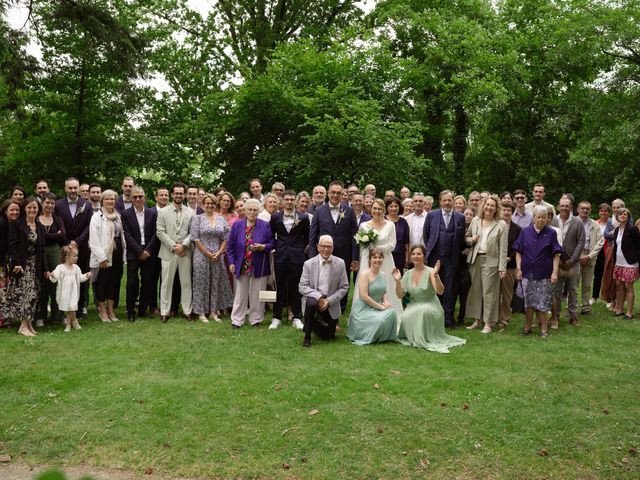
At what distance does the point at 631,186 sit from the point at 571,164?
284 centimetres

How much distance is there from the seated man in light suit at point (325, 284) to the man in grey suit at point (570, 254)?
3.63m

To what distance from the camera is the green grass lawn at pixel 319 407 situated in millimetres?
4648

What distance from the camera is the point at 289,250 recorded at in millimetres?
9273

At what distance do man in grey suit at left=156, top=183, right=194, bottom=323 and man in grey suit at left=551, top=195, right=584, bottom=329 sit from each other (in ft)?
19.4

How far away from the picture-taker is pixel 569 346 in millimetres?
8062

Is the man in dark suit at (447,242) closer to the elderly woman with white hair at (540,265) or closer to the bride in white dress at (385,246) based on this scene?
the bride in white dress at (385,246)

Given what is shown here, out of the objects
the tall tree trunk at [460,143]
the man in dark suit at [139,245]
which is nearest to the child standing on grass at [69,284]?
the man in dark suit at [139,245]

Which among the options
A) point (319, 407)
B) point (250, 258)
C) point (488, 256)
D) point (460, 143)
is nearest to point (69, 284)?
point (250, 258)

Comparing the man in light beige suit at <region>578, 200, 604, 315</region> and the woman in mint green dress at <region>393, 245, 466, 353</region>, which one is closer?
the woman in mint green dress at <region>393, 245, 466, 353</region>

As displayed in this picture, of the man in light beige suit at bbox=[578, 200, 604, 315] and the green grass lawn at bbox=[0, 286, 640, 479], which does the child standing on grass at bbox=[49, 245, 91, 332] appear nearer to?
the green grass lawn at bbox=[0, 286, 640, 479]

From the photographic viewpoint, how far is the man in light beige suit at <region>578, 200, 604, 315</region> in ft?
33.5

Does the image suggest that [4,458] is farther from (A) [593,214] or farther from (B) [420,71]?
(A) [593,214]

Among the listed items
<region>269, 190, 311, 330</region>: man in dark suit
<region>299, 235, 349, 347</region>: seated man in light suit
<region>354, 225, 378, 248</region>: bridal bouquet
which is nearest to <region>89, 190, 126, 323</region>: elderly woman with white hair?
<region>269, 190, 311, 330</region>: man in dark suit

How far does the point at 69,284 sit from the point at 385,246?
4.64m
